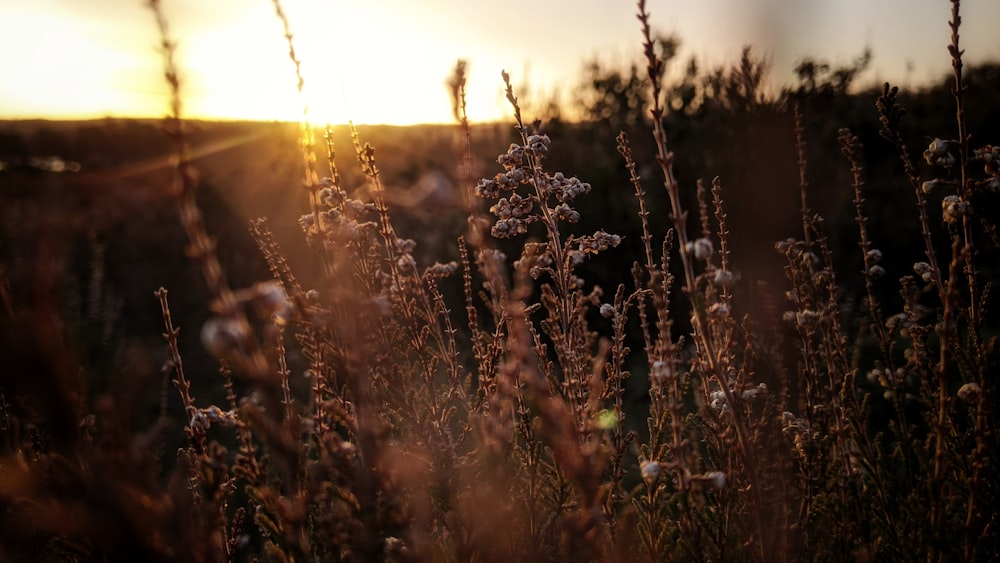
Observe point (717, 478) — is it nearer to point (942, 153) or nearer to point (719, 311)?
point (719, 311)

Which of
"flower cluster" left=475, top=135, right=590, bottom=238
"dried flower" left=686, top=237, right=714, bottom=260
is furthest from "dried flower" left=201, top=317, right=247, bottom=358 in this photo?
"flower cluster" left=475, top=135, right=590, bottom=238

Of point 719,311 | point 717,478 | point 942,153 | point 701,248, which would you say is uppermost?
point 942,153

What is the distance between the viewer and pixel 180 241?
11.0 meters

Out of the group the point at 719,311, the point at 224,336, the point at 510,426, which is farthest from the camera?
the point at 510,426

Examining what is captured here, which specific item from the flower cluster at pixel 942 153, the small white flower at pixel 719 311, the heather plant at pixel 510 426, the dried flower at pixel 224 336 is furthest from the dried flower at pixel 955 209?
the dried flower at pixel 224 336

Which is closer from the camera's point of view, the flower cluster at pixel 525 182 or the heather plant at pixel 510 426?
the heather plant at pixel 510 426

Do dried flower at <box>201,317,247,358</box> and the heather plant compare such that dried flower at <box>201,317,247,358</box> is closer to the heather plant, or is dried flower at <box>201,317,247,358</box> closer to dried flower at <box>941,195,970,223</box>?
the heather plant

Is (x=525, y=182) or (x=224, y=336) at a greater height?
(x=525, y=182)

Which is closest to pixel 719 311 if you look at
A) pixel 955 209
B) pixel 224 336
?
pixel 955 209

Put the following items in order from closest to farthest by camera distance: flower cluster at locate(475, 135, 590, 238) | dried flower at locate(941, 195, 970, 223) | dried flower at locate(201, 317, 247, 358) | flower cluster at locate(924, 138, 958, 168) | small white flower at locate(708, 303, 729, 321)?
dried flower at locate(201, 317, 247, 358) < small white flower at locate(708, 303, 729, 321) < dried flower at locate(941, 195, 970, 223) < flower cluster at locate(924, 138, 958, 168) < flower cluster at locate(475, 135, 590, 238)

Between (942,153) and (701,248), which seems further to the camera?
(942,153)

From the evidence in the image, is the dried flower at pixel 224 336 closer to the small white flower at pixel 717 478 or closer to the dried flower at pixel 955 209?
the small white flower at pixel 717 478

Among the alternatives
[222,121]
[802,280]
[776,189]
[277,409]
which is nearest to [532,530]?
[277,409]

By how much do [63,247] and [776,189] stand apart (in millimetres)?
7516
